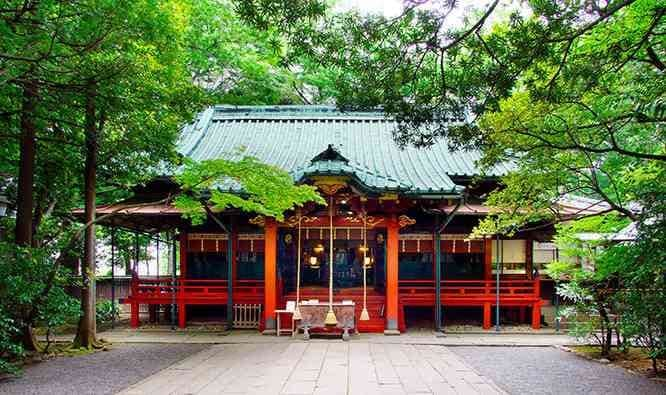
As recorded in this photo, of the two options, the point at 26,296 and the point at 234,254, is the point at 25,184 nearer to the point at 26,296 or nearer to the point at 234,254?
the point at 26,296

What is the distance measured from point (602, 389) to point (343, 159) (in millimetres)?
7341

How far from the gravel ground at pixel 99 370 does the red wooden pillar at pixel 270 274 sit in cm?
220

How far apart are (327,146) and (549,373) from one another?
9704 mm

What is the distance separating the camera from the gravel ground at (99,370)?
24.8 feet

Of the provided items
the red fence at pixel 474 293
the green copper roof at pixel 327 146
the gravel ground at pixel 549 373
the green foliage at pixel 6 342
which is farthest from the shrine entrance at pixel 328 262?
the green foliage at pixel 6 342

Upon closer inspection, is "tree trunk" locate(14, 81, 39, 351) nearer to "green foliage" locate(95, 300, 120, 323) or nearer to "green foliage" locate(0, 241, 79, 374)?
"green foliage" locate(0, 241, 79, 374)

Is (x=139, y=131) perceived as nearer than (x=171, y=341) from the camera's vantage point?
Yes

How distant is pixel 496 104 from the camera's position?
6.04m

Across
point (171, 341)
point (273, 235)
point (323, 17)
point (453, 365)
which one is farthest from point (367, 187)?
point (323, 17)

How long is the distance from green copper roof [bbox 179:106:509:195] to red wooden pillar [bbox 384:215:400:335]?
1216 mm

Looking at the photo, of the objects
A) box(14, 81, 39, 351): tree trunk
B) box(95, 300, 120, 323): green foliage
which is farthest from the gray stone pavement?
box(95, 300, 120, 323): green foliage

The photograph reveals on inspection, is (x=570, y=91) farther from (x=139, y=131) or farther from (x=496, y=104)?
(x=139, y=131)

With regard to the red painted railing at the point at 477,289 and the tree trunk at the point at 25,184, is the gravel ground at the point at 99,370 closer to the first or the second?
the tree trunk at the point at 25,184

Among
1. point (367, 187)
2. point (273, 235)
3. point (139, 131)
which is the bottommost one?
point (273, 235)
